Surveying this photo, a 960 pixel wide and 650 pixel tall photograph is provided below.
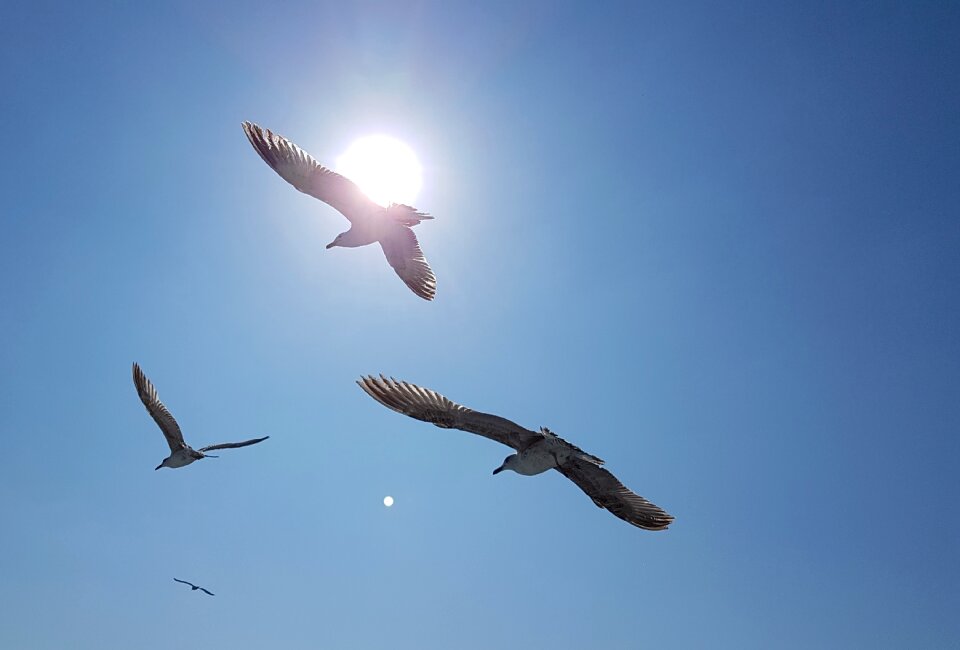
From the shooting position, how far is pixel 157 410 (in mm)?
21219

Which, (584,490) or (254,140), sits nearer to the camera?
(584,490)

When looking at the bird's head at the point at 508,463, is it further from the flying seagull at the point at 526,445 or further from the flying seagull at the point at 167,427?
the flying seagull at the point at 167,427

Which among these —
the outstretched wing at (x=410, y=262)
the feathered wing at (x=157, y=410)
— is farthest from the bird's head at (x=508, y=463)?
the feathered wing at (x=157, y=410)

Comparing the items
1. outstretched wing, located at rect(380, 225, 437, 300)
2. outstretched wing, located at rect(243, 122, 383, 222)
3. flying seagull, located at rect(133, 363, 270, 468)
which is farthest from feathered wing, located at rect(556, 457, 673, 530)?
flying seagull, located at rect(133, 363, 270, 468)

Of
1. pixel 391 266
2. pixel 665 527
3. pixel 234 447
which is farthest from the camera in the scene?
pixel 234 447

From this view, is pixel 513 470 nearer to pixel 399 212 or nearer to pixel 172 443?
pixel 399 212

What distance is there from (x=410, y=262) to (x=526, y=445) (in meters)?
6.89

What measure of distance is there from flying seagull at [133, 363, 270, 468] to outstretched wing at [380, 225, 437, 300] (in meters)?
8.10

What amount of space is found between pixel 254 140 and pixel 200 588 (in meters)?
32.2

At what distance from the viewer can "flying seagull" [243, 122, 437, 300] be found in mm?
15391

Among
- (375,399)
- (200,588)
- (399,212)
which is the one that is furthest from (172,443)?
(200,588)

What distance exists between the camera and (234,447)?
19594mm

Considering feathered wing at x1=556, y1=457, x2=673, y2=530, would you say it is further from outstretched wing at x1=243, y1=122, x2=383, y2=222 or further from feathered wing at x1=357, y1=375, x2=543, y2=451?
outstretched wing at x1=243, y1=122, x2=383, y2=222

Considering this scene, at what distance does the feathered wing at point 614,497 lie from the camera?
1160 centimetres
